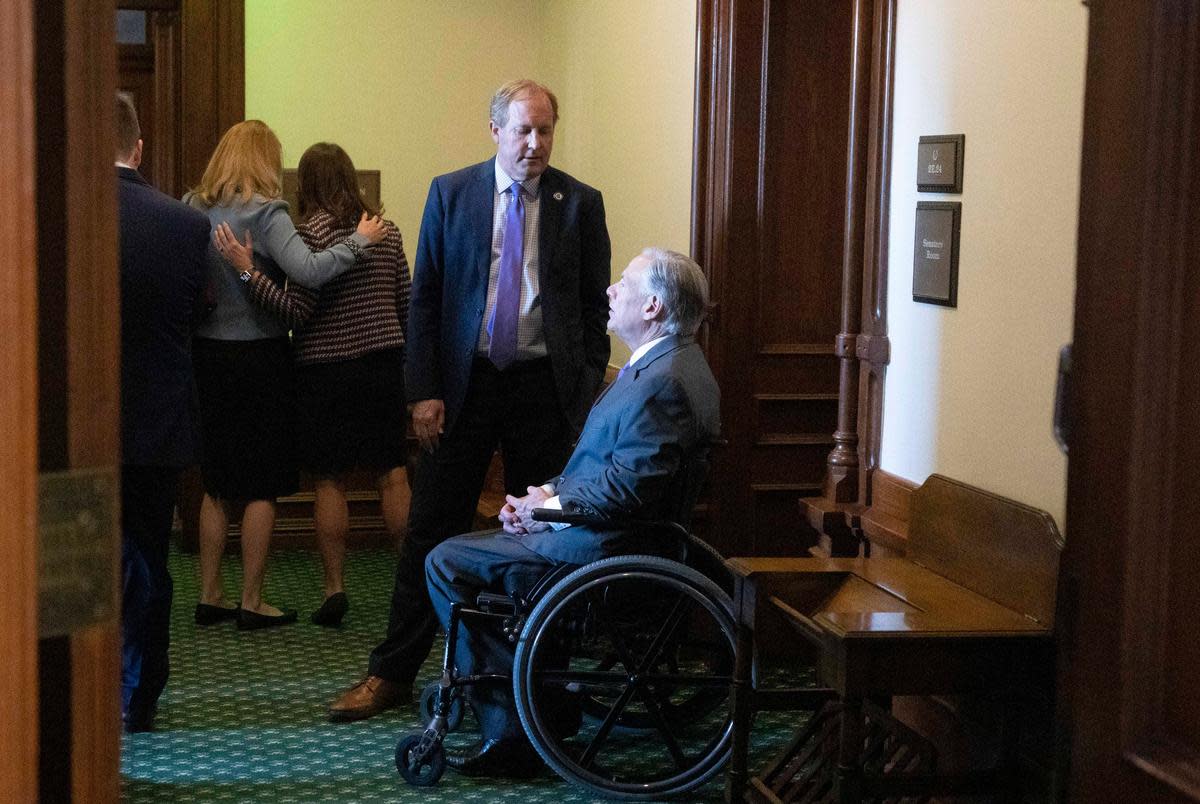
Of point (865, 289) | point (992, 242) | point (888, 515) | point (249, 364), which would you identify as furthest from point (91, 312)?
point (249, 364)

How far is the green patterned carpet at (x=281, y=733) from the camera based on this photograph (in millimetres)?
3662

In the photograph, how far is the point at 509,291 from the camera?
164 inches

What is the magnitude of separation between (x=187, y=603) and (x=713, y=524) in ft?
6.30

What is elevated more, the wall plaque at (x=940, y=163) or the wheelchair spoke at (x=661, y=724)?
the wall plaque at (x=940, y=163)

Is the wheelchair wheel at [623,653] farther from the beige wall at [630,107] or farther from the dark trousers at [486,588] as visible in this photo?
the beige wall at [630,107]

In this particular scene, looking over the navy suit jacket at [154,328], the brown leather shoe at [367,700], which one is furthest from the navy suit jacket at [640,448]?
the navy suit jacket at [154,328]

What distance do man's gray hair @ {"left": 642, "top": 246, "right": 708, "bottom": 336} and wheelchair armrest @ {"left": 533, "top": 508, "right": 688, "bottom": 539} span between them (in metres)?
0.47

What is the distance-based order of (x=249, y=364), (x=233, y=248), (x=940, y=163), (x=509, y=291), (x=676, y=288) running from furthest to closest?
(x=249, y=364) → (x=233, y=248) → (x=509, y=291) → (x=676, y=288) → (x=940, y=163)

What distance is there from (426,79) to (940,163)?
12.1 feet

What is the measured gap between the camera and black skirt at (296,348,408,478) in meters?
5.11

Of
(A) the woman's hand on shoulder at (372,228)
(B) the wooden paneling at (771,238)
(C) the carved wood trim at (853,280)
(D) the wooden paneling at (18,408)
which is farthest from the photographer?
(A) the woman's hand on shoulder at (372,228)

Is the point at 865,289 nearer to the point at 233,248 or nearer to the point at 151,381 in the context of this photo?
the point at 151,381

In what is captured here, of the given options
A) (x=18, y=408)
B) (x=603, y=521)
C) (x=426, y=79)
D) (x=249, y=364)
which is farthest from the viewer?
(x=426, y=79)

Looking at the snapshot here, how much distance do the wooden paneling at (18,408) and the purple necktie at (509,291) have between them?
2958mm
